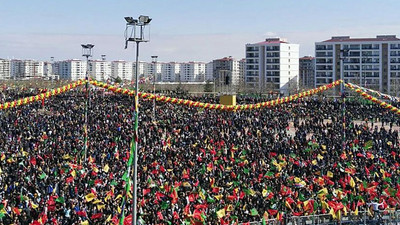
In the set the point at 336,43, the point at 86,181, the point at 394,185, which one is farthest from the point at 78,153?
the point at 336,43

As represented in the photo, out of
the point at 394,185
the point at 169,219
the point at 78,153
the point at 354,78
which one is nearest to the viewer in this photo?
the point at 169,219

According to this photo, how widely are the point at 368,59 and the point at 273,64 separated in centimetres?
1538

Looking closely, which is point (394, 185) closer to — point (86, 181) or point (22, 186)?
point (86, 181)

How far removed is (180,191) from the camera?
20.8 metres

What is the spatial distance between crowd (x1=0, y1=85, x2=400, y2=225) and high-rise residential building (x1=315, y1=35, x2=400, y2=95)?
161 feet

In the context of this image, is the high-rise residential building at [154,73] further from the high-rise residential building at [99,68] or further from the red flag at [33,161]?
the red flag at [33,161]

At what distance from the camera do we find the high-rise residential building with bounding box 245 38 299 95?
9188 cm

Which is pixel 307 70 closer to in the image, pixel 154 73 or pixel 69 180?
pixel 154 73

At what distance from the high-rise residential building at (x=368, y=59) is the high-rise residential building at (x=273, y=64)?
6774mm

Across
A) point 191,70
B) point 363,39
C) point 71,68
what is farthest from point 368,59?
point 71,68

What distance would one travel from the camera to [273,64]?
304 feet

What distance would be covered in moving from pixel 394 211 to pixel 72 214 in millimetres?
10399

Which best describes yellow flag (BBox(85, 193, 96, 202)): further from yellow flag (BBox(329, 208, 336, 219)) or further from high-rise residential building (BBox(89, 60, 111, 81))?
high-rise residential building (BBox(89, 60, 111, 81))

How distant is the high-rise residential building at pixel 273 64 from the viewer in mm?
91875
